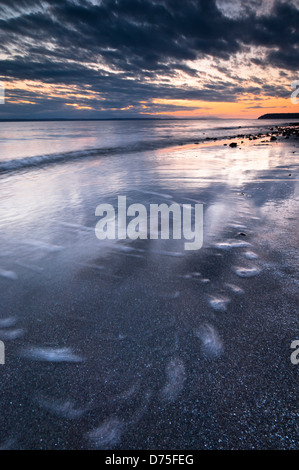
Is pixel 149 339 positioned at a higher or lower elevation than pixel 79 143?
lower

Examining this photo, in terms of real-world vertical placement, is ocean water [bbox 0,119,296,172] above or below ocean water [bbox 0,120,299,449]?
above

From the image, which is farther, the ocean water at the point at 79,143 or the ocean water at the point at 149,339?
the ocean water at the point at 79,143

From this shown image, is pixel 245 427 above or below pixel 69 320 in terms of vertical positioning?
below

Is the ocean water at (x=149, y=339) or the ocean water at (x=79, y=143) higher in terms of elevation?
the ocean water at (x=79, y=143)

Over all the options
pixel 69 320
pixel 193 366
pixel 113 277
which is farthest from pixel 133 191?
pixel 193 366

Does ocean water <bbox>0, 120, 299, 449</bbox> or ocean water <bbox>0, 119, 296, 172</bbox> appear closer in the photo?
ocean water <bbox>0, 120, 299, 449</bbox>

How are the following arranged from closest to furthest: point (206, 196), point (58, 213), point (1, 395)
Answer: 1. point (1, 395)
2. point (58, 213)
3. point (206, 196)

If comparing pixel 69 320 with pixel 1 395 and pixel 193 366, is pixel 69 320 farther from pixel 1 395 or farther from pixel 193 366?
pixel 193 366

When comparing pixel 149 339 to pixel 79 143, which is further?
pixel 79 143

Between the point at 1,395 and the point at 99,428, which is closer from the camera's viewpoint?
the point at 99,428

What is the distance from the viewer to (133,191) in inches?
332

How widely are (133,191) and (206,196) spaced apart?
8.51 ft

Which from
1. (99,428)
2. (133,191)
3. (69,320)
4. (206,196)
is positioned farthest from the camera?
(133,191)
